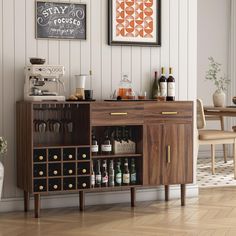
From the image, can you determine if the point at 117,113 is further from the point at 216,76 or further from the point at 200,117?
the point at 216,76

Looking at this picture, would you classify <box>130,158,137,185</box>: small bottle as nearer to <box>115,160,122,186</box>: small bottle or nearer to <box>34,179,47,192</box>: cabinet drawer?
<box>115,160,122,186</box>: small bottle

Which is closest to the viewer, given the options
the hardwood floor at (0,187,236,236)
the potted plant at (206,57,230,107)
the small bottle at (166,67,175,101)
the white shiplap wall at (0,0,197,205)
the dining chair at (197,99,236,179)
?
the hardwood floor at (0,187,236,236)

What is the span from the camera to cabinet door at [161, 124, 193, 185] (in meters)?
5.55

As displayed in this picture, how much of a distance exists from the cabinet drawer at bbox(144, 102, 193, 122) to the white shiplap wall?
0.43 metres

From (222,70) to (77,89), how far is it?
4.14m

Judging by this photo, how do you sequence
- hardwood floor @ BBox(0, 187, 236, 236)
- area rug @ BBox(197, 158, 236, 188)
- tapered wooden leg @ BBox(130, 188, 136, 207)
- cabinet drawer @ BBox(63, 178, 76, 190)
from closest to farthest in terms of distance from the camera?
hardwood floor @ BBox(0, 187, 236, 236) < cabinet drawer @ BBox(63, 178, 76, 190) < tapered wooden leg @ BBox(130, 188, 136, 207) < area rug @ BBox(197, 158, 236, 188)

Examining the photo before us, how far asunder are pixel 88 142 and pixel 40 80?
628mm

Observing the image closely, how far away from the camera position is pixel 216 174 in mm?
7559

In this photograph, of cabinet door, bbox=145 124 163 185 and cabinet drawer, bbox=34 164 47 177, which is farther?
cabinet door, bbox=145 124 163 185

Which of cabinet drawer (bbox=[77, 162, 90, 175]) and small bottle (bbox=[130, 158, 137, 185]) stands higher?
cabinet drawer (bbox=[77, 162, 90, 175])

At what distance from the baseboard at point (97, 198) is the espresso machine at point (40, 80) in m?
0.87

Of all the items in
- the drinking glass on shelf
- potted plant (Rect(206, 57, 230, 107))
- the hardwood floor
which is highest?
potted plant (Rect(206, 57, 230, 107))

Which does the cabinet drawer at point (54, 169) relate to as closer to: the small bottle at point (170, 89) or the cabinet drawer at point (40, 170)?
the cabinet drawer at point (40, 170)

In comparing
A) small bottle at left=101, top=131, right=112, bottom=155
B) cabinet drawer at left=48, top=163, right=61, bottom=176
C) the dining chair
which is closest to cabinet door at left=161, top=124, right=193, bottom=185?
small bottle at left=101, top=131, right=112, bottom=155
